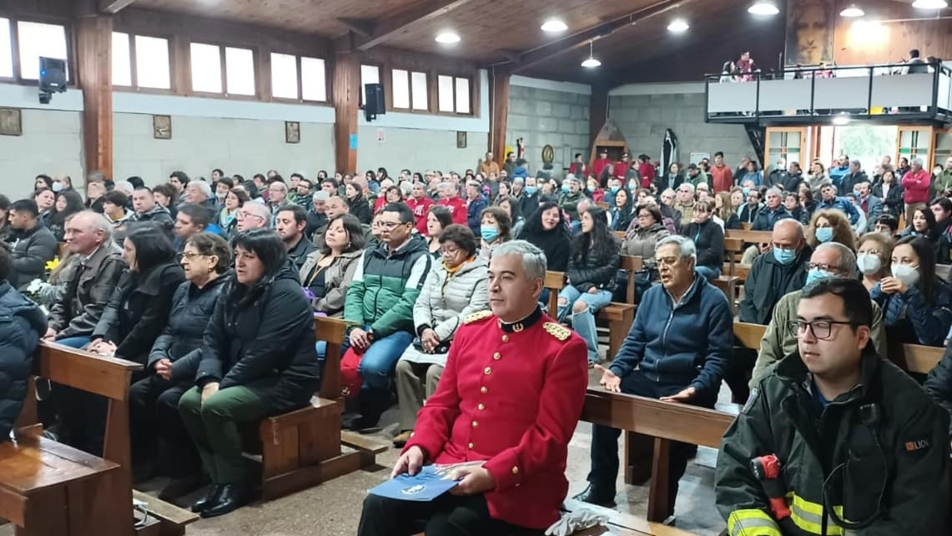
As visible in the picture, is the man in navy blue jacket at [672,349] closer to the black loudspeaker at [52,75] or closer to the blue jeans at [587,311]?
the blue jeans at [587,311]

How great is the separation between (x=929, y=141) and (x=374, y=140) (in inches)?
426

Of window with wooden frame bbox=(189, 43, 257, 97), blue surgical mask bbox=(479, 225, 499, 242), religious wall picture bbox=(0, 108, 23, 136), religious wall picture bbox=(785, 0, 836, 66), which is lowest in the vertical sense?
blue surgical mask bbox=(479, 225, 499, 242)

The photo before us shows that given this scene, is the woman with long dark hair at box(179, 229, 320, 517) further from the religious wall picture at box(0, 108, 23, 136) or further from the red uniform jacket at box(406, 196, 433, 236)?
the religious wall picture at box(0, 108, 23, 136)

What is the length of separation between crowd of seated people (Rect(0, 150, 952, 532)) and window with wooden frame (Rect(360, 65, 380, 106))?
9786 mm

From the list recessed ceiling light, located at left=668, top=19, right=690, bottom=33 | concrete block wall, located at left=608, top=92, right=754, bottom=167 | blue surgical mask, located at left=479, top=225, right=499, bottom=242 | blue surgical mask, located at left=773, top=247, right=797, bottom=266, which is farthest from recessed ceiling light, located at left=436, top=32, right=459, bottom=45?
blue surgical mask, located at left=773, top=247, right=797, bottom=266

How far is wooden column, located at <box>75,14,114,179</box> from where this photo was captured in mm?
11523

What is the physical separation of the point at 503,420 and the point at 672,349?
126 cm

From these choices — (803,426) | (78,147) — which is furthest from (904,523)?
(78,147)

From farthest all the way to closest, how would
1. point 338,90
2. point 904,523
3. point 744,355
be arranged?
point 338,90 → point 744,355 → point 904,523

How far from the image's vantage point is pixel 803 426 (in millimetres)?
2039

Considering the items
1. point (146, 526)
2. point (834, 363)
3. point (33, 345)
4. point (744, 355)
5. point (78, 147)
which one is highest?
point (78, 147)

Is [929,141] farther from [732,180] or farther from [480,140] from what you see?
[480,140]

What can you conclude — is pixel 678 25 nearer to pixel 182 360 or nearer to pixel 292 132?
pixel 292 132

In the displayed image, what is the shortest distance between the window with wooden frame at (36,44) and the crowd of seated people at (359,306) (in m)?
6.08
